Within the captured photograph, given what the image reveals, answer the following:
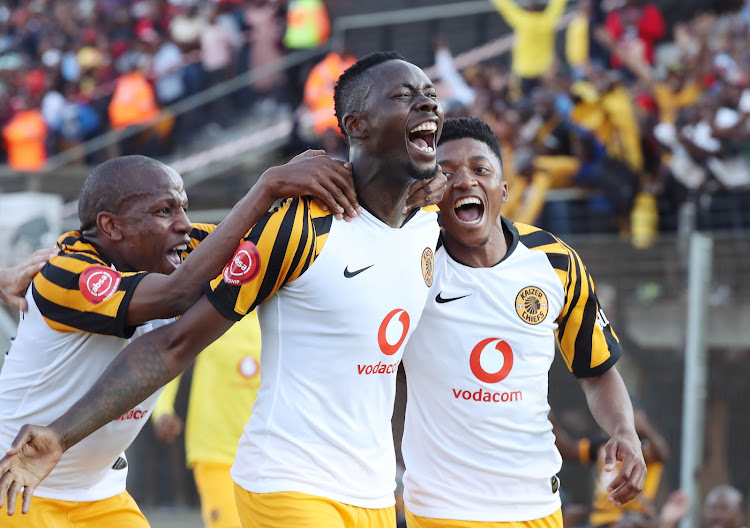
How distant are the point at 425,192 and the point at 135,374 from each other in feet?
4.07

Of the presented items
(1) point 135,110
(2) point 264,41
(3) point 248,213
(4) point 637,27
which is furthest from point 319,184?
(1) point 135,110

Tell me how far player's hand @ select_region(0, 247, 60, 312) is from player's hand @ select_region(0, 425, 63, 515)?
3.16 ft

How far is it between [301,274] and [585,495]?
5.04 metres

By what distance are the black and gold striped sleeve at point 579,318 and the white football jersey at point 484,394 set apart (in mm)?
39

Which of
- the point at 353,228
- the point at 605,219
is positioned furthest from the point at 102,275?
the point at 605,219

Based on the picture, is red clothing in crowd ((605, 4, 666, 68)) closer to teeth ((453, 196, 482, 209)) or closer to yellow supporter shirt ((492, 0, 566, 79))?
yellow supporter shirt ((492, 0, 566, 79))

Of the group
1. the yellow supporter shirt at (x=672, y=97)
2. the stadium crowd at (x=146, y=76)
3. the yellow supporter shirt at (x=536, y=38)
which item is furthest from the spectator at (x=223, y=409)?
the stadium crowd at (x=146, y=76)

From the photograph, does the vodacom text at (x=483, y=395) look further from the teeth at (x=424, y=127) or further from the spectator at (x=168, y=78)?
the spectator at (x=168, y=78)

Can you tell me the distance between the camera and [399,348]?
3836 millimetres

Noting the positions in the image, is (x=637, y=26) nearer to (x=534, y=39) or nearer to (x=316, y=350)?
(x=534, y=39)

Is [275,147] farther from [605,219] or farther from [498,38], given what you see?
[605,219]

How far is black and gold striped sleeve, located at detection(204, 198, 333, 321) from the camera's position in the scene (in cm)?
349

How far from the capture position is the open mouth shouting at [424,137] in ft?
12.3

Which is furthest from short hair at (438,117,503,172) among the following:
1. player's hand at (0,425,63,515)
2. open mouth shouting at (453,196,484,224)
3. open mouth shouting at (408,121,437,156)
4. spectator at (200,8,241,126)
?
spectator at (200,8,241,126)
